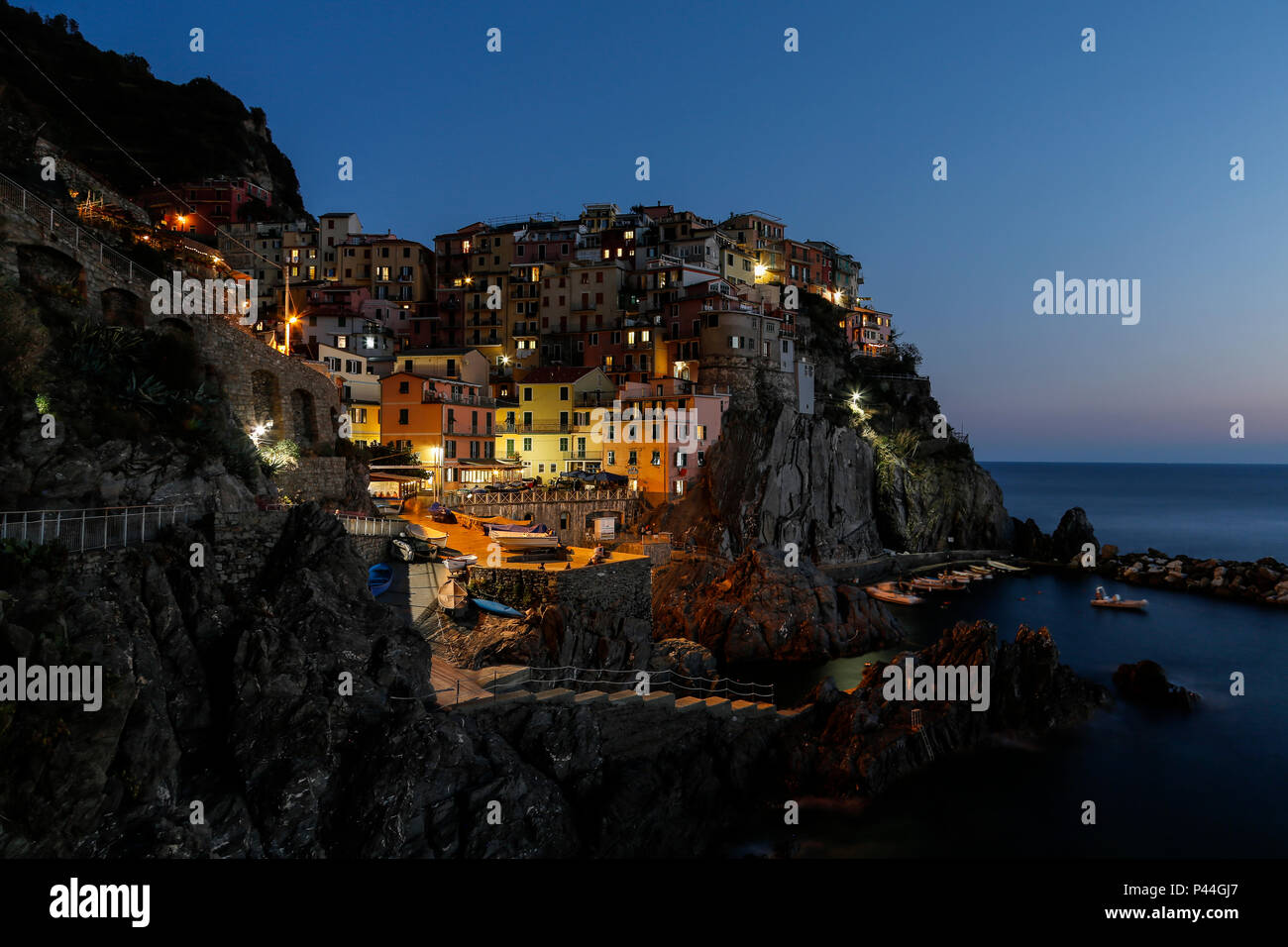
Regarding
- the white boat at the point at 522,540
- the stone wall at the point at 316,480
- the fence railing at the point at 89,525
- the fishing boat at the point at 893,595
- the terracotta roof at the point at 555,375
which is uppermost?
the terracotta roof at the point at 555,375

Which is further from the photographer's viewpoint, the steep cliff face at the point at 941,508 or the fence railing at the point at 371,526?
the steep cliff face at the point at 941,508

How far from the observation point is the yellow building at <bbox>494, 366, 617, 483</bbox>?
55.6 metres

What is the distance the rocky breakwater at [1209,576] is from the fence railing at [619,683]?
41829mm

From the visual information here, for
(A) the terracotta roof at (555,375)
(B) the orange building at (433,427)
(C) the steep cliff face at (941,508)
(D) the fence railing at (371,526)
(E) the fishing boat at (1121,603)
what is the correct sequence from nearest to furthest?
(D) the fence railing at (371,526)
(B) the orange building at (433,427)
(E) the fishing boat at (1121,603)
(A) the terracotta roof at (555,375)
(C) the steep cliff face at (941,508)

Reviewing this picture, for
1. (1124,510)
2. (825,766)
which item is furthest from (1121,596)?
(1124,510)

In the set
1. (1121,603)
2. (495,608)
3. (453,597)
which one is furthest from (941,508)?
(453,597)

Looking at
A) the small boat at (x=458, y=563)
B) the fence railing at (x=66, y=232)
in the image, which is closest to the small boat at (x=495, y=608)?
the small boat at (x=458, y=563)

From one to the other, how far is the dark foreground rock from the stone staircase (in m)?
17.7

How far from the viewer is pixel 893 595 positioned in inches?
1940

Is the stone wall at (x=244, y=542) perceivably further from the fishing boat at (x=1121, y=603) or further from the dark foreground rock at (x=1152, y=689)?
the fishing boat at (x=1121, y=603)

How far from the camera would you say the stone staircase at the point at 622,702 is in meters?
17.3

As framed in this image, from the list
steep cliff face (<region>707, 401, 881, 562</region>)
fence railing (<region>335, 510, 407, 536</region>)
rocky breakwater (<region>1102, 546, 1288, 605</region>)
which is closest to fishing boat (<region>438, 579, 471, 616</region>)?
fence railing (<region>335, 510, 407, 536</region>)

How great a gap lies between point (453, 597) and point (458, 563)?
149cm
